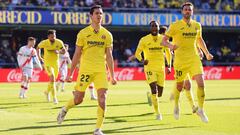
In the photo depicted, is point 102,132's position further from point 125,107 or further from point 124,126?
point 125,107

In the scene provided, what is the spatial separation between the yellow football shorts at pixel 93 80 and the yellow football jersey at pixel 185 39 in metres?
3.02

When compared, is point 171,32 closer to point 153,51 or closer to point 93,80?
point 153,51

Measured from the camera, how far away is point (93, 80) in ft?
42.1

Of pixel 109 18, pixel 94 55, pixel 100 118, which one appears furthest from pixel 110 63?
pixel 109 18

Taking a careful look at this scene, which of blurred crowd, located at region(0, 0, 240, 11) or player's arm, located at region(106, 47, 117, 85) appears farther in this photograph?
blurred crowd, located at region(0, 0, 240, 11)

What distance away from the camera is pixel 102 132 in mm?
13117

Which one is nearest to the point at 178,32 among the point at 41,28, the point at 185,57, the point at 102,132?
the point at 185,57

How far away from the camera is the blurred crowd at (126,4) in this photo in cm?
4688

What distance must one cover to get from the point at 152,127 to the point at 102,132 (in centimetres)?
160

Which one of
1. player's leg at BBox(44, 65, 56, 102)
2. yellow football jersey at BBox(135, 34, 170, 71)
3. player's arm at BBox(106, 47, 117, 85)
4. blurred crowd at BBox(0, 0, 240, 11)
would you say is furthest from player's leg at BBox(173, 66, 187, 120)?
blurred crowd at BBox(0, 0, 240, 11)

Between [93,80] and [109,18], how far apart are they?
35586mm

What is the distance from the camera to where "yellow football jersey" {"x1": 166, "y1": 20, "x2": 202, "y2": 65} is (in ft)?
49.7

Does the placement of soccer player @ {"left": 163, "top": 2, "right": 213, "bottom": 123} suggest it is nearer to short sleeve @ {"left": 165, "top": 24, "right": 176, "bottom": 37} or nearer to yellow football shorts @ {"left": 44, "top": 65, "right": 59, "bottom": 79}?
short sleeve @ {"left": 165, "top": 24, "right": 176, "bottom": 37}

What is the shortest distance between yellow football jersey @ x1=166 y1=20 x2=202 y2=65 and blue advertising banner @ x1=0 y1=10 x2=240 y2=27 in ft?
103
